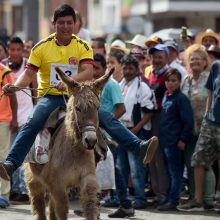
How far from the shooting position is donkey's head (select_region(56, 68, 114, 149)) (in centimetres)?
1040

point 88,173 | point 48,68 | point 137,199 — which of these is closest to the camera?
point 88,173

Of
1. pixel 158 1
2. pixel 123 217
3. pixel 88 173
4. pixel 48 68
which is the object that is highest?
pixel 158 1

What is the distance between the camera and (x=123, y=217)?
13.2 meters

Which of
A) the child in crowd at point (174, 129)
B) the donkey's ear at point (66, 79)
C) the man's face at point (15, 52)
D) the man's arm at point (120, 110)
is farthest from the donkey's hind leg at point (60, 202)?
the man's face at point (15, 52)

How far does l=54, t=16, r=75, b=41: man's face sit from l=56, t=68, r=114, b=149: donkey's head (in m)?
0.91

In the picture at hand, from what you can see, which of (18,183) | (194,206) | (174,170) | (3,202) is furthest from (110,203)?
(18,183)

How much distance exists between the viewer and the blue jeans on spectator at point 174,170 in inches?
546

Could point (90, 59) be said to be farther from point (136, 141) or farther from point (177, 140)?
point (177, 140)

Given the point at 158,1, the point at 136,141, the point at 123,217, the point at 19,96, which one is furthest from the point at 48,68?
the point at 158,1

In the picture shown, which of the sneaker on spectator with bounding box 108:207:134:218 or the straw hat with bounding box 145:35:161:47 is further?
the straw hat with bounding box 145:35:161:47

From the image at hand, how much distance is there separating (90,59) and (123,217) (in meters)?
2.68

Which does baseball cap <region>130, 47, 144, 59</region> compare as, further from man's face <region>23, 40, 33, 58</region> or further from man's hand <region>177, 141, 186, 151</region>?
man's hand <region>177, 141, 186, 151</region>

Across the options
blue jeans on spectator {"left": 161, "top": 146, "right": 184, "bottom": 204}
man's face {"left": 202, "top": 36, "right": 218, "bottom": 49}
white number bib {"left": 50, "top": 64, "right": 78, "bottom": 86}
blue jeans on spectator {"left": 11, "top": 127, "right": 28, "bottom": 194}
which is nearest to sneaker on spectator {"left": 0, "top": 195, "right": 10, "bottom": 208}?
blue jeans on spectator {"left": 11, "top": 127, "right": 28, "bottom": 194}

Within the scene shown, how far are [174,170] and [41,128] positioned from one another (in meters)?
3.14
